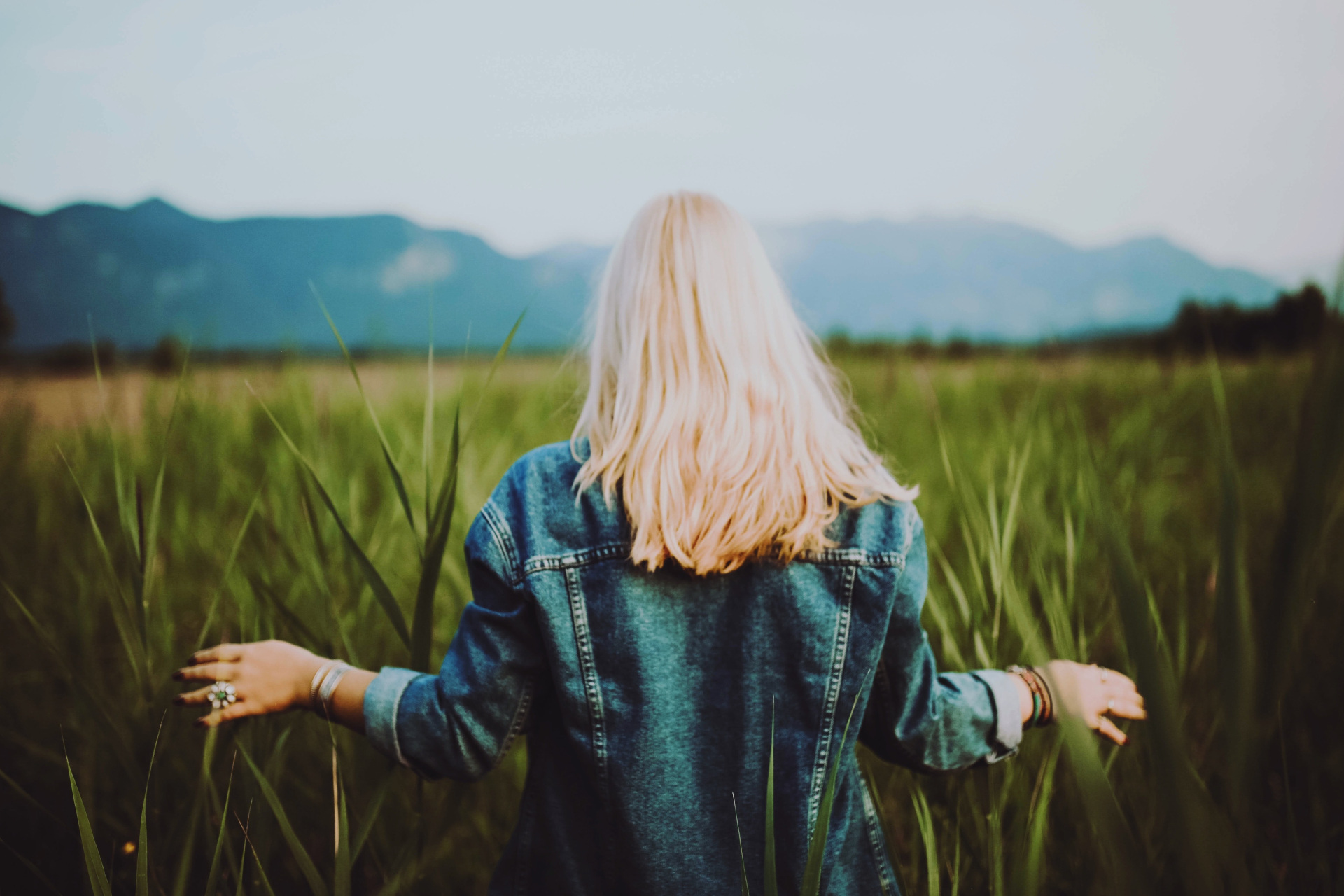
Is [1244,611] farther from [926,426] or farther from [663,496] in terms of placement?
[926,426]

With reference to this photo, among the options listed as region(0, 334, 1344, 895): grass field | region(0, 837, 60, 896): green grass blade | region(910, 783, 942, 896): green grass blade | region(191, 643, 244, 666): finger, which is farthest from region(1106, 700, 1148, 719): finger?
region(0, 837, 60, 896): green grass blade

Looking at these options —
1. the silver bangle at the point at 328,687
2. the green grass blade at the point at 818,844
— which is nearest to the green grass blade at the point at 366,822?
the silver bangle at the point at 328,687

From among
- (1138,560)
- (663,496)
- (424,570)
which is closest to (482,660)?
(424,570)

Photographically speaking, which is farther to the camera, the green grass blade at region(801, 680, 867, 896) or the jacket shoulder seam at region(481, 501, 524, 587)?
the jacket shoulder seam at region(481, 501, 524, 587)

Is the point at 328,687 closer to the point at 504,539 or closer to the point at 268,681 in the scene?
the point at 268,681

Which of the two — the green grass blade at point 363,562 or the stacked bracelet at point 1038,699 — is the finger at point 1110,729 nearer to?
the stacked bracelet at point 1038,699

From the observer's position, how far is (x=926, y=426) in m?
A: 3.50

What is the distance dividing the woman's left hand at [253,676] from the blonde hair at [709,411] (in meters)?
0.40

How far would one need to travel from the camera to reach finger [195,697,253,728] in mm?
788

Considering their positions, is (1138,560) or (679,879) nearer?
(679,879)

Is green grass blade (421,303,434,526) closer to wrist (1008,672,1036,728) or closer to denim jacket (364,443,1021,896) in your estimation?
denim jacket (364,443,1021,896)

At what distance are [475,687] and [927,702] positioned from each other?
1.81 ft

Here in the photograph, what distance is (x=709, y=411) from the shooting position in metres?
0.87

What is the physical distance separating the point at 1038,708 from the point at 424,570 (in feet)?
2.60
